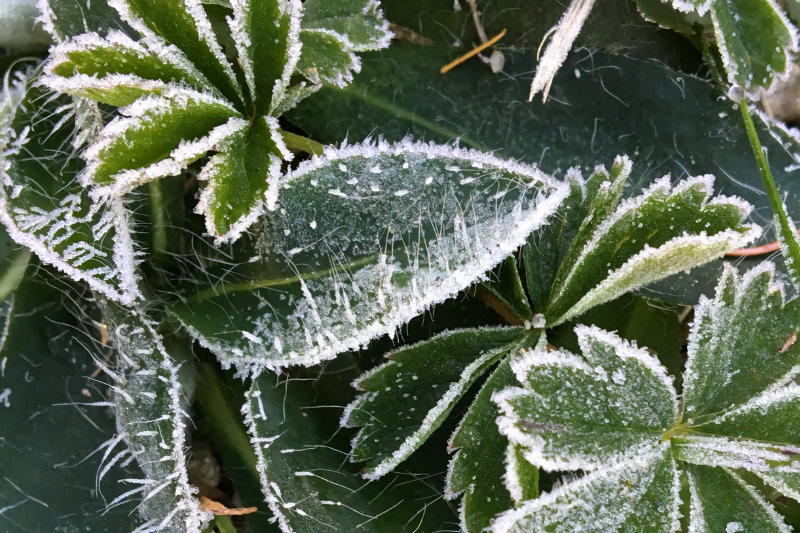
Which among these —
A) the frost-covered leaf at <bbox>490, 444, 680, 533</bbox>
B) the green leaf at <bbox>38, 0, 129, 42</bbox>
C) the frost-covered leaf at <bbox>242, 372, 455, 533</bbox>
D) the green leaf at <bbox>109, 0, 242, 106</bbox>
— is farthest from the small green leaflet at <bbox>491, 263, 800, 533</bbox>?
the green leaf at <bbox>38, 0, 129, 42</bbox>

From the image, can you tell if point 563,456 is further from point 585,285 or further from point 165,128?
point 165,128

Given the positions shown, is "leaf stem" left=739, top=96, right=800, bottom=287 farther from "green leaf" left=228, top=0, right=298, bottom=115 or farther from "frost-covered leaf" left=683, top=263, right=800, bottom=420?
"green leaf" left=228, top=0, right=298, bottom=115

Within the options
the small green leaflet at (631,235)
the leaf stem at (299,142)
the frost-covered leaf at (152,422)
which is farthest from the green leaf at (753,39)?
the frost-covered leaf at (152,422)

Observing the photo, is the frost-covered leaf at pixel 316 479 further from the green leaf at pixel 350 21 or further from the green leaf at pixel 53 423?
the green leaf at pixel 350 21

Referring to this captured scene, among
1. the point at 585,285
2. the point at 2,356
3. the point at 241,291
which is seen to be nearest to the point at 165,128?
the point at 241,291

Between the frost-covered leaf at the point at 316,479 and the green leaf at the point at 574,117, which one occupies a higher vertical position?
the green leaf at the point at 574,117

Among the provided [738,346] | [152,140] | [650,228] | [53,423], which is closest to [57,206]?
[152,140]
